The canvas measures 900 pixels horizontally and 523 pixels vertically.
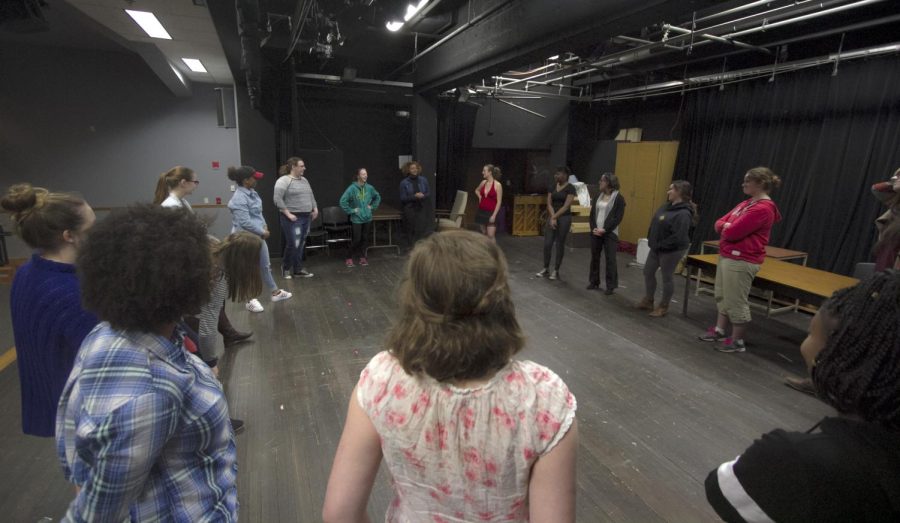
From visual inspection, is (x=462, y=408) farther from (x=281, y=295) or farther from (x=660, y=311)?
(x=281, y=295)

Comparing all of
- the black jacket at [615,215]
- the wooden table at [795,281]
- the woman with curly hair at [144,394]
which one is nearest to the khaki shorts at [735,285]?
the wooden table at [795,281]

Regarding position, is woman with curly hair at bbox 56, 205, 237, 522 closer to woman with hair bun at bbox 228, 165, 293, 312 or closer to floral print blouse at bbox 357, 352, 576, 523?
floral print blouse at bbox 357, 352, 576, 523

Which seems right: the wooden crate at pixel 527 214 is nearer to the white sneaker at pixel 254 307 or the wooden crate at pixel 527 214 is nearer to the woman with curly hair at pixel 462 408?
the white sneaker at pixel 254 307

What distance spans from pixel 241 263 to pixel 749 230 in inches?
134

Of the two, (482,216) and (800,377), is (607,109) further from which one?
(800,377)

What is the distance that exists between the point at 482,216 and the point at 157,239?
8.38 m

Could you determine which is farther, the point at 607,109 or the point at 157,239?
the point at 607,109

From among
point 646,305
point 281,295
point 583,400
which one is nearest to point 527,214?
point 646,305

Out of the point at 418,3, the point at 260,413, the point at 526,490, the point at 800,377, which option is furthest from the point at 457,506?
the point at 418,3

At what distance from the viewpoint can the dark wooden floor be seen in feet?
6.38

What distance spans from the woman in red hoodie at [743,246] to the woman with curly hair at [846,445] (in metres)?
2.85

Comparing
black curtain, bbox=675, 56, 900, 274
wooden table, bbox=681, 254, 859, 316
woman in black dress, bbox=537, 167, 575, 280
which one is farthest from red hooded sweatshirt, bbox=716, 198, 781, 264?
black curtain, bbox=675, 56, 900, 274

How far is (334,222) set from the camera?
6.76 m

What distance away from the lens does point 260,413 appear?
8.38ft
